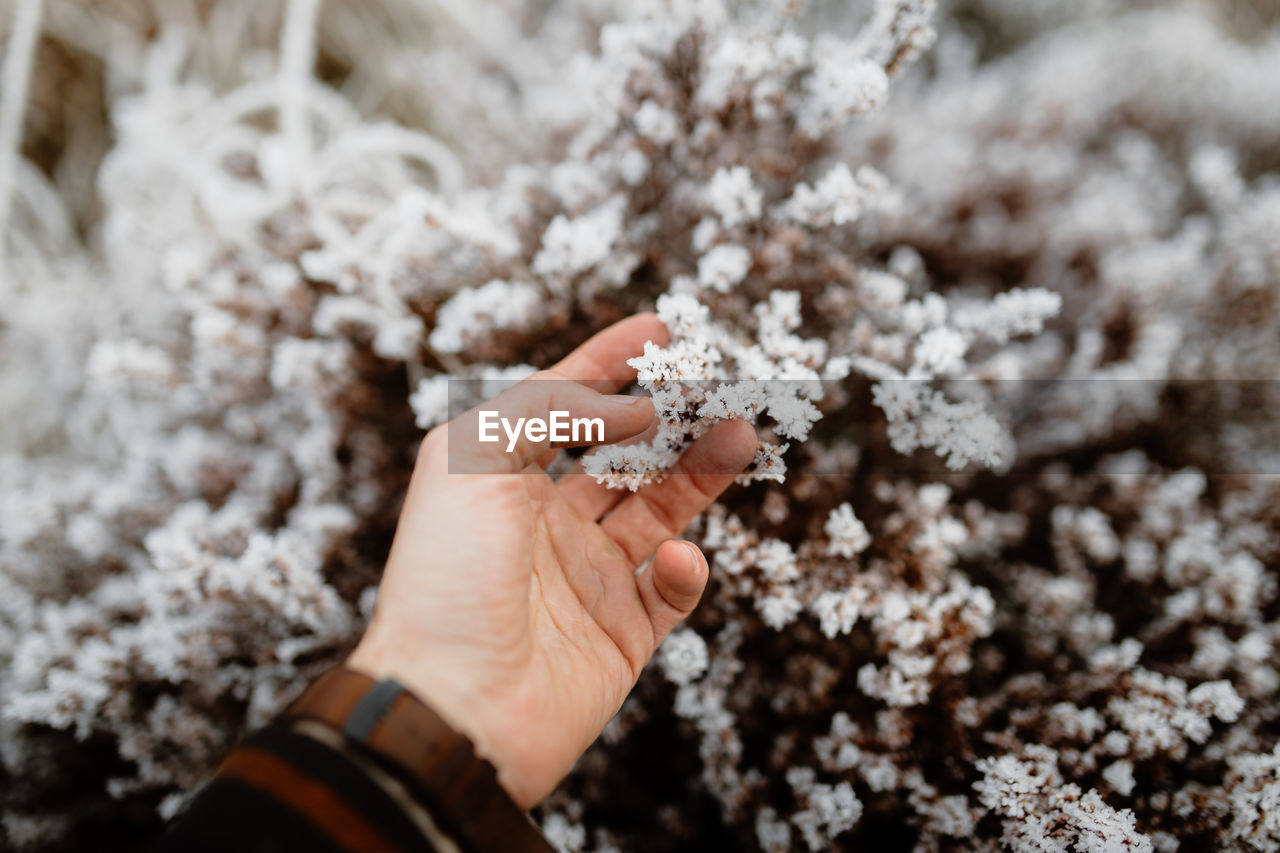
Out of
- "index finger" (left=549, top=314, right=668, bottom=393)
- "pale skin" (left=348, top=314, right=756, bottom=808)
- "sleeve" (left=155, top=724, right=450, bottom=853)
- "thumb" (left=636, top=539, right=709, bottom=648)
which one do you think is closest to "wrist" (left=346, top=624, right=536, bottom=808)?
"pale skin" (left=348, top=314, right=756, bottom=808)

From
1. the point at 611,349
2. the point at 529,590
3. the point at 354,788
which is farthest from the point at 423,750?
the point at 611,349

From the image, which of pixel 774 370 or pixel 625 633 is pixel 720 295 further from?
pixel 625 633

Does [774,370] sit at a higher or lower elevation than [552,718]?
higher

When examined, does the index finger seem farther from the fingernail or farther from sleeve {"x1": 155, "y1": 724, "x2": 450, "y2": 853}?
sleeve {"x1": 155, "y1": 724, "x2": 450, "y2": 853}

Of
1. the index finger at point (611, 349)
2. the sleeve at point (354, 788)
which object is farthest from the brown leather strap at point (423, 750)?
the index finger at point (611, 349)

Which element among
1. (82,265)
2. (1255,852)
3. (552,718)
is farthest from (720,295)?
(82,265)

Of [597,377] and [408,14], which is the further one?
[408,14]

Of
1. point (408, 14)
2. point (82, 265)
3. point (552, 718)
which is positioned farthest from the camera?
point (408, 14)
